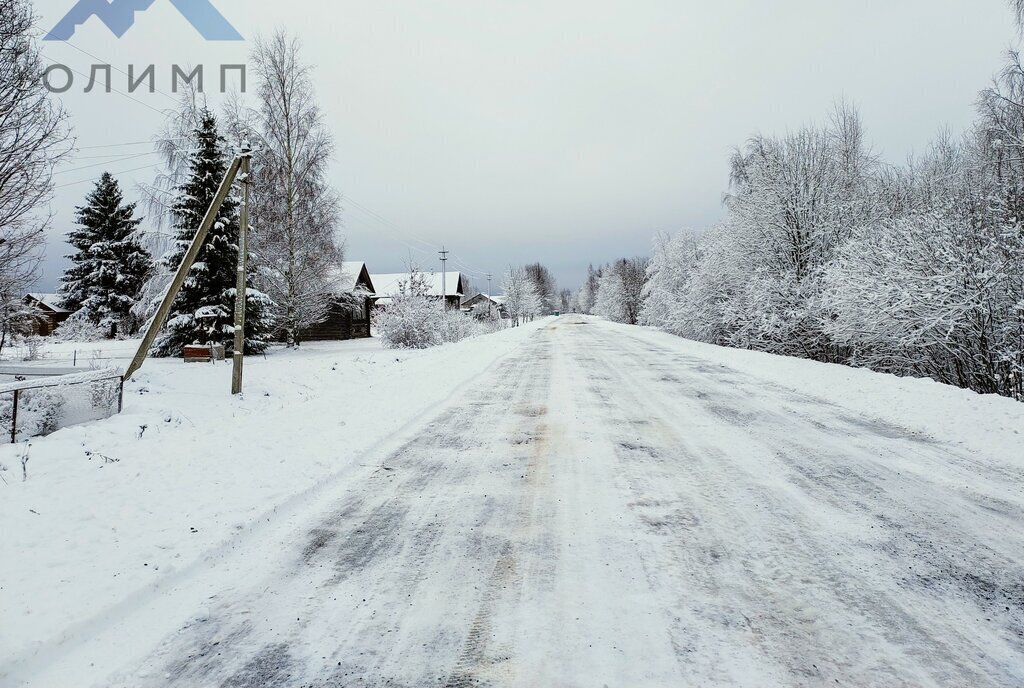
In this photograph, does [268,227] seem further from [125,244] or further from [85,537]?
[85,537]

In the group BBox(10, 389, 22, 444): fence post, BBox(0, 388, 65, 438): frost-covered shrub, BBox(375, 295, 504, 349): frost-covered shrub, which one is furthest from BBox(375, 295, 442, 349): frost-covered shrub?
BBox(10, 389, 22, 444): fence post

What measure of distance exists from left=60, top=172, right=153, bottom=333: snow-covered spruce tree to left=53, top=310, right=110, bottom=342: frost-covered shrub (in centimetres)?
19

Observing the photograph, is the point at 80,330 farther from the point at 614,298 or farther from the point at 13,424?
the point at 614,298

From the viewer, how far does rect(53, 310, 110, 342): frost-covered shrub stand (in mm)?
28703

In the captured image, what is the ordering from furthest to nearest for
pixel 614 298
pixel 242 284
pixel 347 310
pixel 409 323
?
pixel 614 298 → pixel 347 310 → pixel 409 323 → pixel 242 284

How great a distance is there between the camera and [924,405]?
7121 millimetres

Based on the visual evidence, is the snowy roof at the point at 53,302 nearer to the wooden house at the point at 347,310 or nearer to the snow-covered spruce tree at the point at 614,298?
the wooden house at the point at 347,310

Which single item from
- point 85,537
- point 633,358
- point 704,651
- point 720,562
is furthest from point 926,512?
point 633,358

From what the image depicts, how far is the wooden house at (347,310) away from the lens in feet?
86.0

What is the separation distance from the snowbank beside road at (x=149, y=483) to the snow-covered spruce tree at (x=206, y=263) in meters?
9.07

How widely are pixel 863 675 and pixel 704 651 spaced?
646 millimetres

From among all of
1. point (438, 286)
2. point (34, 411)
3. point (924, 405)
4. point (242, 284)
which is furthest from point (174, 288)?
point (438, 286)

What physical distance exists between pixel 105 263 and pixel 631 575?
123 feet

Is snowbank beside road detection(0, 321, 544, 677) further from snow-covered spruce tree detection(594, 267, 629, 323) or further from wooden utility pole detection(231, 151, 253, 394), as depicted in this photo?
snow-covered spruce tree detection(594, 267, 629, 323)
